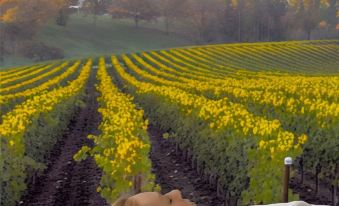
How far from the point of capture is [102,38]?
10062cm

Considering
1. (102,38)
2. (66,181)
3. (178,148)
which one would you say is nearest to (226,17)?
(102,38)

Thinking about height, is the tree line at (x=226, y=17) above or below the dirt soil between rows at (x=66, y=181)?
above

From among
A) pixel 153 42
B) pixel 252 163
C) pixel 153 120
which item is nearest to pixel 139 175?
pixel 252 163

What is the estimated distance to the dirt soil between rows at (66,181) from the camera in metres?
12.2

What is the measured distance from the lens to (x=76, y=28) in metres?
104

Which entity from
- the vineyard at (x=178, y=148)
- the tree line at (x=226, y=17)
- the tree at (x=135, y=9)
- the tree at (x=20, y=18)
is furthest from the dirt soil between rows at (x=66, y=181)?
the tree at (x=135, y=9)

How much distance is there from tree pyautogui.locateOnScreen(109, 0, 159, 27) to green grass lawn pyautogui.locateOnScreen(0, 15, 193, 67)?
2.30 metres

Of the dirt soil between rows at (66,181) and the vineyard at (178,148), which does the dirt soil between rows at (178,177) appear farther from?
the dirt soil between rows at (66,181)

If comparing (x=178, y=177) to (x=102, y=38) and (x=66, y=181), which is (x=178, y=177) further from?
(x=102, y=38)

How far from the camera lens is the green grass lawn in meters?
89.9

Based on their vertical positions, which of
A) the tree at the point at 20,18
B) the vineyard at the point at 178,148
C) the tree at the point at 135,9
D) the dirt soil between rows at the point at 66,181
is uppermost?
the tree at the point at 135,9

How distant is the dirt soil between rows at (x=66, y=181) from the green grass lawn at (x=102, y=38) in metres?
61.9

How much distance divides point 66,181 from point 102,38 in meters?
88.4

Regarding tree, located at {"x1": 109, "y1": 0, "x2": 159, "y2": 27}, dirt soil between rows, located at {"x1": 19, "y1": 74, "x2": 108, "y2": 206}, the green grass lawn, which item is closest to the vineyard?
dirt soil between rows, located at {"x1": 19, "y1": 74, "x2": 108, "y2": 206}
